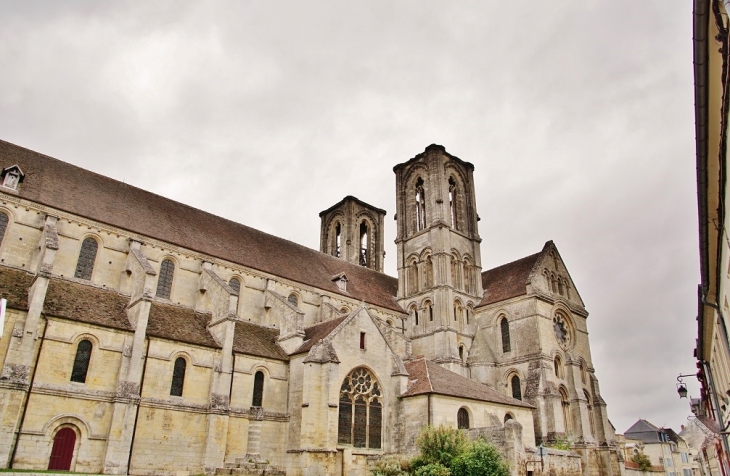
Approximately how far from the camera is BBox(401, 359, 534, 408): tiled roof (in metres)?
22.5

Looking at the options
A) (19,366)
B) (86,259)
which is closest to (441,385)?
(19,366)

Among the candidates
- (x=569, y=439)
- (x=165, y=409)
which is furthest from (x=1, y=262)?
(x=569, y=439)

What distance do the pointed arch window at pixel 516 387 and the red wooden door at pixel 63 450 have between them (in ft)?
77.9

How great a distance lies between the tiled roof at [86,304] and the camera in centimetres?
1873

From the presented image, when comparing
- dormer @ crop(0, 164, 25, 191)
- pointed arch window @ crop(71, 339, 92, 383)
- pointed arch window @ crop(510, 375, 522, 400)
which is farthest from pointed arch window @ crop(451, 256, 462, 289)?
dormer @ crop(0, 164, 25, 191)

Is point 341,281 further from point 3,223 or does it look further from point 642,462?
point 642,462

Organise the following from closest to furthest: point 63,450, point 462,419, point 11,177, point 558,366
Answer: point 63,450 → point 11,177 → point 462,419 → point 558,366

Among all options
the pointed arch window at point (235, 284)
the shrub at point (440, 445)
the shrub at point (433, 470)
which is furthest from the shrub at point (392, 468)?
the pointed arch window at point (235, 284)

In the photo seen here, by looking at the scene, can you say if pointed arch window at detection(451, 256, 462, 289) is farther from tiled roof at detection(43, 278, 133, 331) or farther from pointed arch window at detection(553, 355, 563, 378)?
tiled roof at detection(43, 278, 133, 331)

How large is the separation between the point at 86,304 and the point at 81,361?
2559 millimetres

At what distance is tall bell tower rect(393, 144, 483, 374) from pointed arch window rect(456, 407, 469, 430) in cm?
896

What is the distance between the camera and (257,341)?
2391 cm

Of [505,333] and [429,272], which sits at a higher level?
[429,272]

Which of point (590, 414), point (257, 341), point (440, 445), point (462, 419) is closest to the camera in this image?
point (440, 445)
